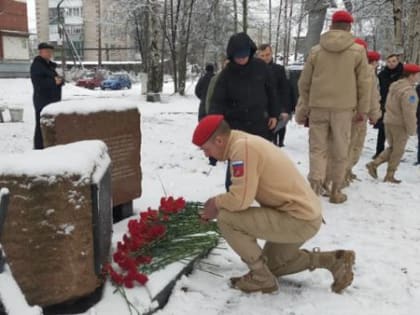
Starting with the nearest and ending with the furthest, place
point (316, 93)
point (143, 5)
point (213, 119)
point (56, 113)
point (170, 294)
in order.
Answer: point (213, 119)
point (170, 294)
point (56, 113)
point (316, 93)
point (143, 5)

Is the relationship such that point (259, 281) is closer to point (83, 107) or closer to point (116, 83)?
point (83, 107)

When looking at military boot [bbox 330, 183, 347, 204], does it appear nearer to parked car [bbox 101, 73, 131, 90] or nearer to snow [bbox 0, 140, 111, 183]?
snow [bbox 0, 140, 111, 183]

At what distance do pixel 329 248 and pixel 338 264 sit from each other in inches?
39.5

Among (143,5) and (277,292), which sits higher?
(143,5)

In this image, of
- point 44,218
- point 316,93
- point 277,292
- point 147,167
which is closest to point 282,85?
point 316,93

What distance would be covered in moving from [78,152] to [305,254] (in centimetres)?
165

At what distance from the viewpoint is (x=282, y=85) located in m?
7.56

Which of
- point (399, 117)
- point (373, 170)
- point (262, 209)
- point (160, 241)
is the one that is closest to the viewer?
point (262, 209)

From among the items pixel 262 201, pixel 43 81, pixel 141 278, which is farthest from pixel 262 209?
pixel 43 81

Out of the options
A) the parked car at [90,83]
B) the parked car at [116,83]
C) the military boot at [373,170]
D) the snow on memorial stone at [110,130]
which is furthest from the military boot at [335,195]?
the parked car at [90,83]

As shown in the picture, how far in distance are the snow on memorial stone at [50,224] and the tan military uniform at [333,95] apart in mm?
3370

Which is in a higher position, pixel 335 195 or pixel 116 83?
pixel 335 195

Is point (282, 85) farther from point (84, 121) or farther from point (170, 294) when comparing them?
point (170, 294)

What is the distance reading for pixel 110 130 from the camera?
15.6ft
